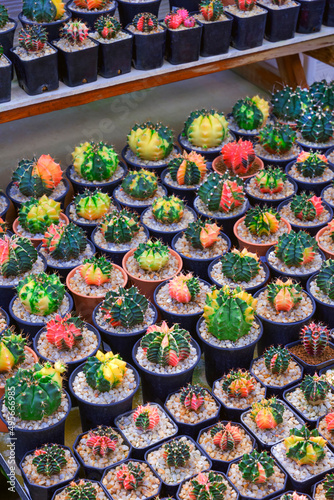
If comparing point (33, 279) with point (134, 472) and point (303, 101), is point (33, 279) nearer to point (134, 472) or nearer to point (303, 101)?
point (134, 472)

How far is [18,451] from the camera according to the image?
357 cm

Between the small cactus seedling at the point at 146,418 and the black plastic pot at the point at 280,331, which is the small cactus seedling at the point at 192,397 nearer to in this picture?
the small cactus seedling at the point at 146,418

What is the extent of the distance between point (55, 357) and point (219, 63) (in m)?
2.88

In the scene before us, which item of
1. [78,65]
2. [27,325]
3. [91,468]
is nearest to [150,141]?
[78,65]

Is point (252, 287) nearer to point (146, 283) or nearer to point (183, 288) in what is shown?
point (183, 288)

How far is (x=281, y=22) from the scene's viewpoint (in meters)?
5.68

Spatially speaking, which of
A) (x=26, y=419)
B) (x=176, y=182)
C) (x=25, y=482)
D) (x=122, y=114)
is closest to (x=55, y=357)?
(x=26, y=419)

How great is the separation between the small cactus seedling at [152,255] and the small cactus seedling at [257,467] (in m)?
1.46

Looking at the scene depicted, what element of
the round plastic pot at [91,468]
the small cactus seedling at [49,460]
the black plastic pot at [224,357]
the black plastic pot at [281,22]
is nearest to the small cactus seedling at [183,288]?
the black plastic pot at [224,357]

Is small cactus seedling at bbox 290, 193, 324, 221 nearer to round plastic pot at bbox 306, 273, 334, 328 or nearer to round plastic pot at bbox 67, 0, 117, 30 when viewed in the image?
round plastic pot at bbox 306, 273, 334, 328

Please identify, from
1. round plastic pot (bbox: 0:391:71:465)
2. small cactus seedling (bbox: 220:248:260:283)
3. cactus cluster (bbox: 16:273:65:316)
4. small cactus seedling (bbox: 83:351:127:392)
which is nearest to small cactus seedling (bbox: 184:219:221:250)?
small cactus seedling (bbox: 220:248:260:283)

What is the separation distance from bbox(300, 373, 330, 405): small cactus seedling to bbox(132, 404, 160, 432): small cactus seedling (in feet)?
2.60

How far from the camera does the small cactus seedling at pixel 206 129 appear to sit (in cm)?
546

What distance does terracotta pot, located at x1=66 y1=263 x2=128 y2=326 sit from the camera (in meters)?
4.29
